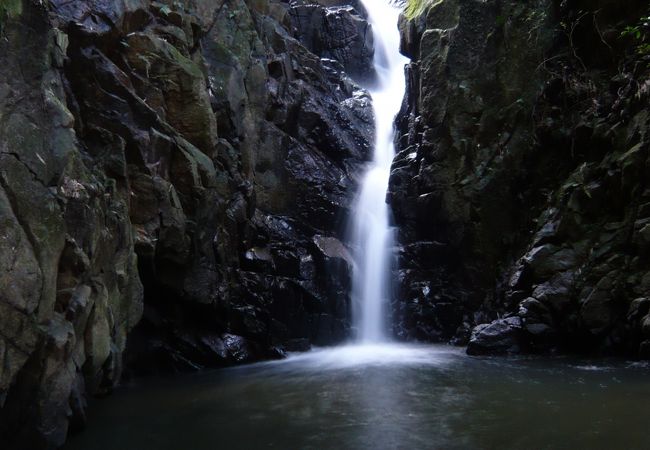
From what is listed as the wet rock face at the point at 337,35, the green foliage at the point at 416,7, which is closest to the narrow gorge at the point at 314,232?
the green foliage at the point at 416,7

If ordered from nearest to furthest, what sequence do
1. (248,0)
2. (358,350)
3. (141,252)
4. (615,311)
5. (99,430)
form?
(99,430) → (141,252) → (615,311) → (358,350) → (248,0)

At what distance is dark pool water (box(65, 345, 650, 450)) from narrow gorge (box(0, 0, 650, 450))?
7 cm

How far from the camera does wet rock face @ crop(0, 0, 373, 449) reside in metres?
6.05

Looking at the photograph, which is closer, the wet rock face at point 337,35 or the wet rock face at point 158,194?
the wet rock face at point 158,194

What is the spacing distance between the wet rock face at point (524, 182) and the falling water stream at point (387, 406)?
1.58 meters

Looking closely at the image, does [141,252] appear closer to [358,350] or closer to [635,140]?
[358,350]

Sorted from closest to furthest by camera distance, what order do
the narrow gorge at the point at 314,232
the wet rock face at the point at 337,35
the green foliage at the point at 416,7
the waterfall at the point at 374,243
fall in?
the narrow gorge at the point at 314,232 → the waterfall at the point at 374,243 → the green foliage at the point at 416,7 → the wet rock face at the point at 337,35

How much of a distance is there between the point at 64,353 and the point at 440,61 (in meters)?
15.5

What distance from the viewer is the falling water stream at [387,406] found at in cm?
661

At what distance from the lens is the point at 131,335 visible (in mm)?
12328

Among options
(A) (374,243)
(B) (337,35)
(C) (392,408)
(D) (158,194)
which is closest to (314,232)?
(A) (374,243)

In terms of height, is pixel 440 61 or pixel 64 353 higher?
pixel 440 61

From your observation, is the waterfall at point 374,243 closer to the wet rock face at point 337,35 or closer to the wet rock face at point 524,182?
the wet rock face at point 524,182

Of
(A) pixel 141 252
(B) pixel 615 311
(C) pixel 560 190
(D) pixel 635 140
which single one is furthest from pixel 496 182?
(A) pixel 141 252
